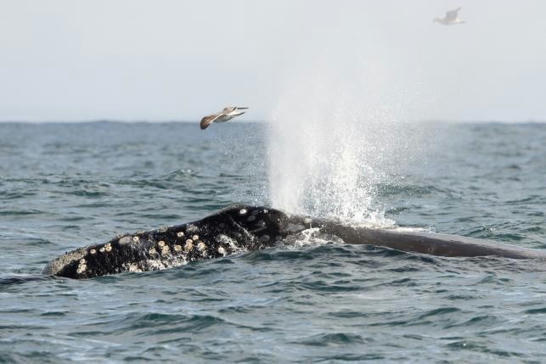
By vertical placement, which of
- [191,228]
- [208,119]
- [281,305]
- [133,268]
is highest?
[208,119]

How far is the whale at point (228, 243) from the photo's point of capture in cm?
1499

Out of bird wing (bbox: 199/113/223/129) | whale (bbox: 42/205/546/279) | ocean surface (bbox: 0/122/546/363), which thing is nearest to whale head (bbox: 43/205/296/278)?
whale (bbox: 42/205/546/279)

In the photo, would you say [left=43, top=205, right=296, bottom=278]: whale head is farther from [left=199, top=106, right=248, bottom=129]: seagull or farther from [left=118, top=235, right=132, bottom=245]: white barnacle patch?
[left=199, top=106, right=248, bottom=129]: seagull

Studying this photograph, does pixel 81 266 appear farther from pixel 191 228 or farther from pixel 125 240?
pixel 191 228

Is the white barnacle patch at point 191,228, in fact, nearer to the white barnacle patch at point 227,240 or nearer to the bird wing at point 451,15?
the white barnacle patch at point 227,240

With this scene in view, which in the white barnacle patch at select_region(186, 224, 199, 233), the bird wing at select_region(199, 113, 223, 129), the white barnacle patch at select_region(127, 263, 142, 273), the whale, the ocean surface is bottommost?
the ocean surface

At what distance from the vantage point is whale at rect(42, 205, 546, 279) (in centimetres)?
1499

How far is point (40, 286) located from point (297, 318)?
3931 mm

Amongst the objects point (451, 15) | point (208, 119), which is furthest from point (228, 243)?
point (451, 15)

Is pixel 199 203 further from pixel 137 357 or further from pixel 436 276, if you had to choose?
pixel 137 357

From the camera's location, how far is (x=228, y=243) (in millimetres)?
15500

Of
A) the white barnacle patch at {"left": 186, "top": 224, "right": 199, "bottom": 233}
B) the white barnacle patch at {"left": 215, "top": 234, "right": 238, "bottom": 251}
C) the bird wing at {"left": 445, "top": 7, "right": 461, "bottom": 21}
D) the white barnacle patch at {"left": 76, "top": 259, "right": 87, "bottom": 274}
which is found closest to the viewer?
the white barnacle patch at {"left": 76, "top": 259, "right": 87, "bottom": 274}

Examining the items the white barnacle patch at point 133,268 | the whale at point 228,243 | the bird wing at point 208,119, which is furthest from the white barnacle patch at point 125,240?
the bird wing at point 208,119

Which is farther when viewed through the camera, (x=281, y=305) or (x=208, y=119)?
(x=208, y=119)
